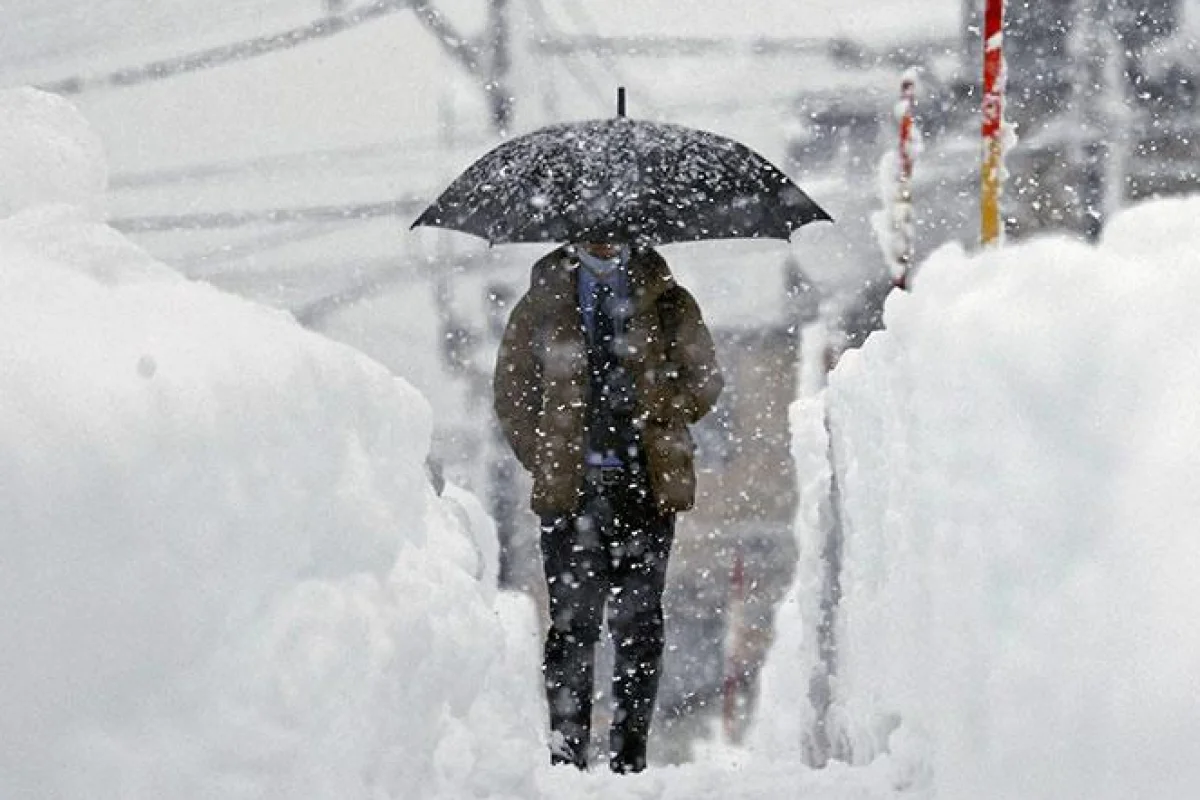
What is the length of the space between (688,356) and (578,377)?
0.30 meters

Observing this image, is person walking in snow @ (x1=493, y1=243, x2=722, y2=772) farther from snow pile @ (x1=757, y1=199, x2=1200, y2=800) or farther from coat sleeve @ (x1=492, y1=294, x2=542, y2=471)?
snow pile @ (x1=757, y1=199, x2=1200, y2=800)

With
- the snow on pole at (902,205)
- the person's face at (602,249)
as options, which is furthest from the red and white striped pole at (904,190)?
the person's face at (602,249)

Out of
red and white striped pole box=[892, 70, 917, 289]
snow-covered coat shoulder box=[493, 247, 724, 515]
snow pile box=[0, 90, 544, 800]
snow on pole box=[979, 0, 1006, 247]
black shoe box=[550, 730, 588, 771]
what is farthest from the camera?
red and white striped pole box=[892, 70, 917, 289]

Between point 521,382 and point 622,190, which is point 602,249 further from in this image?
Answer: point 521,382

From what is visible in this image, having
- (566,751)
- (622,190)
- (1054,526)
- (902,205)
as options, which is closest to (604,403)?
(622,190)

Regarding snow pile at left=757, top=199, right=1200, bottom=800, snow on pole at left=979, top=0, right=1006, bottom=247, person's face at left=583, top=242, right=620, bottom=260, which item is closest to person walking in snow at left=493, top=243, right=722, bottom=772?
person's face at left=583, top=242, right=620, bottom=260

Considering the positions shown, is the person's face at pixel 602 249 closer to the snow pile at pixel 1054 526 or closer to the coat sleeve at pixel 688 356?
the coat sleeve at pixel 688 356

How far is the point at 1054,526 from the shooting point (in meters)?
2.91

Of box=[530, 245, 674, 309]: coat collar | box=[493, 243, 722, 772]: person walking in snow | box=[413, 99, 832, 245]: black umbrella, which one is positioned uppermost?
box=[413, 99, 832, 245]: black umbrella

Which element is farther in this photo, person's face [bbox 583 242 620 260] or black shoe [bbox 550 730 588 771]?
black shoe [bbox 550 730 588 771]

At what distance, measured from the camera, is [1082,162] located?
10484 millimetres

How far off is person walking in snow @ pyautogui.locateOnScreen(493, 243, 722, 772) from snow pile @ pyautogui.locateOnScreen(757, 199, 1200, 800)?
616mm

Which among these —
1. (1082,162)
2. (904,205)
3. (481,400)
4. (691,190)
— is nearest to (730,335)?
(481,400)

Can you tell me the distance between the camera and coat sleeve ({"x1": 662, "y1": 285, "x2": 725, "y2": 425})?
14.6ft
